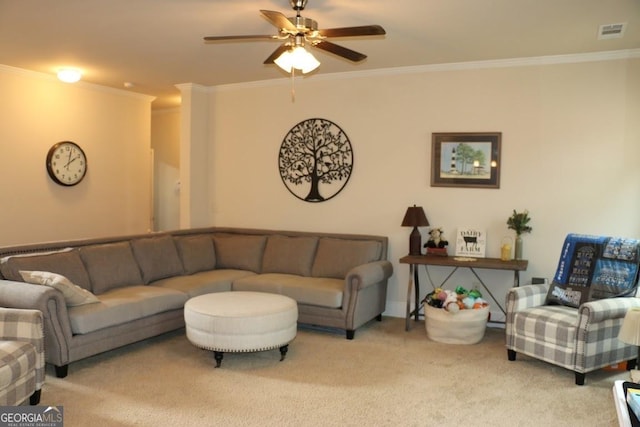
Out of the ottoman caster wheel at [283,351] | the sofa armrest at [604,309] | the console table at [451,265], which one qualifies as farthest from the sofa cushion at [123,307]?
the sofa armrest at [604,309]

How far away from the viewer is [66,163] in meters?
5.88

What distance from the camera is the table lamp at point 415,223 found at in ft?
16.3

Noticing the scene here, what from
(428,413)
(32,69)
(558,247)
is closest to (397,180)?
(558,247)

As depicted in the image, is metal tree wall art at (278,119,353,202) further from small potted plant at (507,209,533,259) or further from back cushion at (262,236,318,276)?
small potted plant at (507,209,533,259)

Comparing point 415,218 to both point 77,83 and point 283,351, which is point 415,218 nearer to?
point 283,351

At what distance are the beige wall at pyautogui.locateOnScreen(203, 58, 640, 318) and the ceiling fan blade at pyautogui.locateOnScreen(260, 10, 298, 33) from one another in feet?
7.94

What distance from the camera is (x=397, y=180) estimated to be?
5.29 meters

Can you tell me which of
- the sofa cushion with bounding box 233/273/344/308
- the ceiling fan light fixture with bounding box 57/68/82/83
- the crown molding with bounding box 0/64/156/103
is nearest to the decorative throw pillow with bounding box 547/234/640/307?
the sofa cushion with bounding box 233/273/344/308

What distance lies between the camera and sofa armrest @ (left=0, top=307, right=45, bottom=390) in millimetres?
3074

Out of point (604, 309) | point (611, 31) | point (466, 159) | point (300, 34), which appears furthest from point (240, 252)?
point (611, 31)

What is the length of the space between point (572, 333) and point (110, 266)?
3.57 m

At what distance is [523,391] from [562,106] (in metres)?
2.55

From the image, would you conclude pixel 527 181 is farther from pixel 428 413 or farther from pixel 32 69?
pixel 32 69

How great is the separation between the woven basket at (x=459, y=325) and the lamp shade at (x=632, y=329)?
1.41m
